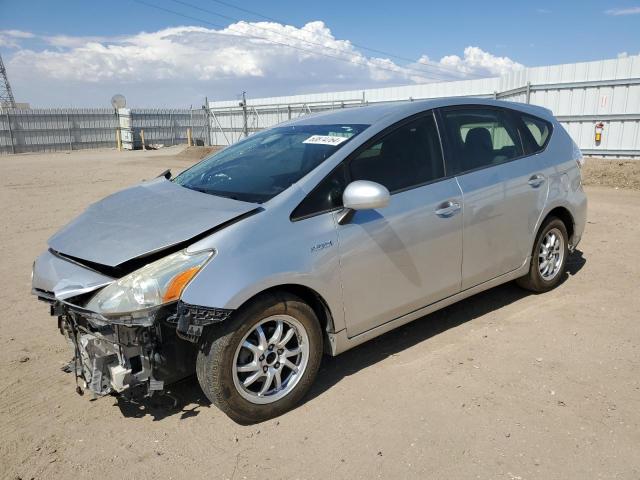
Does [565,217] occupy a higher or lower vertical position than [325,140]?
lower

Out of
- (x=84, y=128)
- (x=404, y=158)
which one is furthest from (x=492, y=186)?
(x=84, y=128)

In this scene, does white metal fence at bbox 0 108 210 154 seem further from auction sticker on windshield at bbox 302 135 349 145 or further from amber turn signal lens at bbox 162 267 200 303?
amber turn signal lens at bbox 162 267 200 303

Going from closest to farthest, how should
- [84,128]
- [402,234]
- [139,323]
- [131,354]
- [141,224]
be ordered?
[139,323] < [131,354] < [141,224] < [402,234] < [84,128]

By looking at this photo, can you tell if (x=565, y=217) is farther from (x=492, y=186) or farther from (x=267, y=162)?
(x=267, y=162)

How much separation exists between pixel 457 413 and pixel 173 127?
1429 inches

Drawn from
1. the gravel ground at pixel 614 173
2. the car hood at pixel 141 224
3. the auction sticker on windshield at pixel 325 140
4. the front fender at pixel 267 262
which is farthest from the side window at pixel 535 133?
the gravel ground at pixel 614 173

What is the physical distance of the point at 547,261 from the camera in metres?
4.95

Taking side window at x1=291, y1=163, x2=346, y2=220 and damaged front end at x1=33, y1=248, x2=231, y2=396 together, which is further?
side window at x1=291, y1=163, x2=346, y2=220

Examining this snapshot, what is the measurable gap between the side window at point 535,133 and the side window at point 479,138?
0.41 feet

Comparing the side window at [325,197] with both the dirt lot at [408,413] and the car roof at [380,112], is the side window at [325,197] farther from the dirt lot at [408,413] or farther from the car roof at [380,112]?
the dirt lot at [408,413]

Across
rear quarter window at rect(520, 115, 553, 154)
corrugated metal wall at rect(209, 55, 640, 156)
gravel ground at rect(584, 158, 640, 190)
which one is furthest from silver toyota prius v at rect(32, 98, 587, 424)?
corrugated metal wall at rect(209, 55, 640, 156)

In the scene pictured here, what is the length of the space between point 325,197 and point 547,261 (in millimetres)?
2703

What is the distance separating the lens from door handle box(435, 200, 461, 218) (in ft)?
12.4

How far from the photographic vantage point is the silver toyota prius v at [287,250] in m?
2.85
